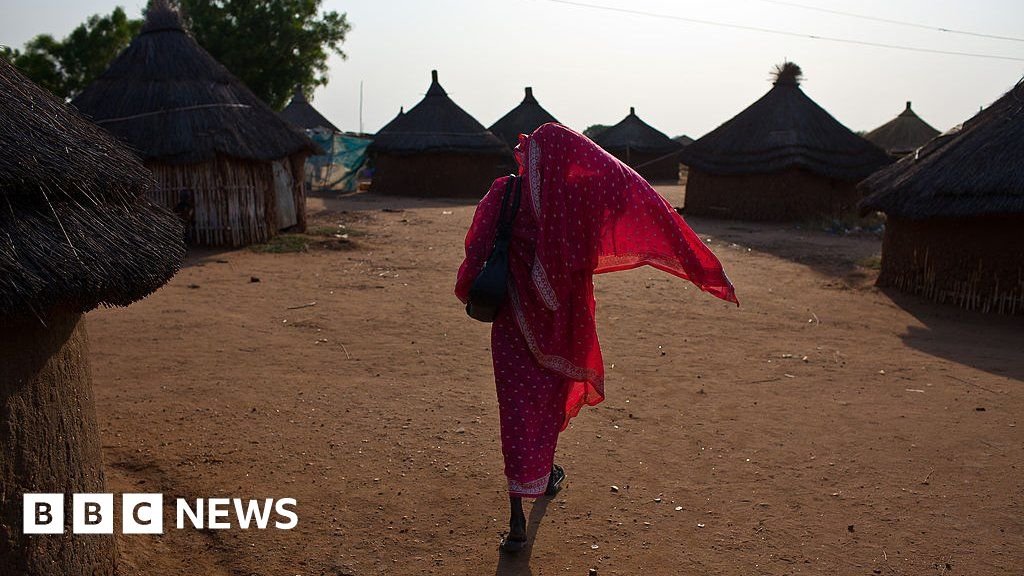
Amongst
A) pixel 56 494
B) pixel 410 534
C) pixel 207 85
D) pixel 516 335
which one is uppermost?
pixel 207 85

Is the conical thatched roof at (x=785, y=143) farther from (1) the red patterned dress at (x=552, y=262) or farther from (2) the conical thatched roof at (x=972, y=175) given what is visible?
(1) the red patterned dress at (x=552, y=262)

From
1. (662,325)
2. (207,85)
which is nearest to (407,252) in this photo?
(207,85)

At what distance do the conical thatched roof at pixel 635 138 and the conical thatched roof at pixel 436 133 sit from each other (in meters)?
7.34

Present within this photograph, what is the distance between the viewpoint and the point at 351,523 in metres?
3.40

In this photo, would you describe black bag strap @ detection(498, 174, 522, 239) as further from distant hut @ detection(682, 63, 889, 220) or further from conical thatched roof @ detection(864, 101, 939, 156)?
conical thatched roof @ detection(864, 101, 939, 156)

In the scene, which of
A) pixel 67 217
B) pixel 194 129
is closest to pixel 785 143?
pixel 194 129

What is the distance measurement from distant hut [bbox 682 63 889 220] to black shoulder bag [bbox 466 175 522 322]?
1379 cm

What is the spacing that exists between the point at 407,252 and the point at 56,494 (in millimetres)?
8406

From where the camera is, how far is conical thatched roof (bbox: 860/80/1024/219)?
776 centimetres

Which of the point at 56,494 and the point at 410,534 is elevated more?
the point at 56,494

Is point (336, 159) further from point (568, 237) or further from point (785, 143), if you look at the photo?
point (568, 237)

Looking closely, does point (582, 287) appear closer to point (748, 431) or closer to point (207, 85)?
point (748, 431)

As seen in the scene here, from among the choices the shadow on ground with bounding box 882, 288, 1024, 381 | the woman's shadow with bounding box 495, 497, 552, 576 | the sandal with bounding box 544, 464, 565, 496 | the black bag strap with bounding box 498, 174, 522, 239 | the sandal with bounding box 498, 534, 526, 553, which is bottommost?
the woman's shadow with bounding box 495, 497, 552, 576

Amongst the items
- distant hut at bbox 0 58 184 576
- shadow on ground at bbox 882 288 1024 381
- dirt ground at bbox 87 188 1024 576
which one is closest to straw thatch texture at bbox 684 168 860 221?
shadow on ground at bbox 882 288 1024 381
